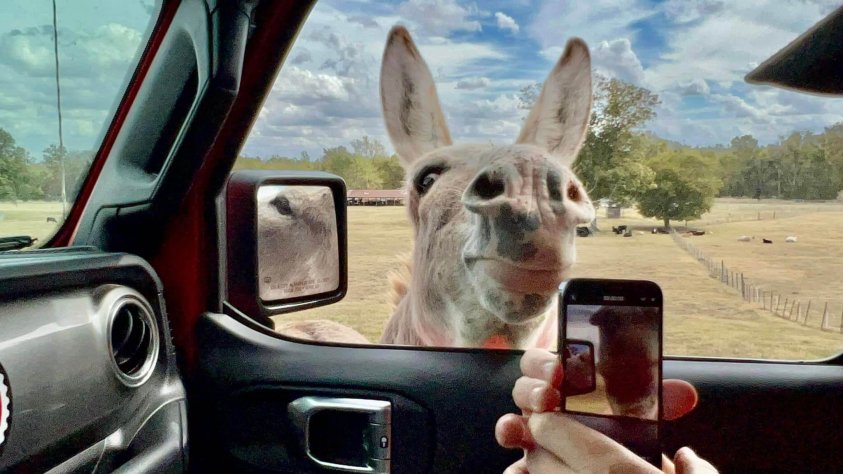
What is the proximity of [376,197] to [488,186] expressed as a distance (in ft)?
1.20

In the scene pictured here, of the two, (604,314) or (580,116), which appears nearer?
(604,314)

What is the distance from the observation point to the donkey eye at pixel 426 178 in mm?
1855

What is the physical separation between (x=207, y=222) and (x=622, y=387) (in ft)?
3.73

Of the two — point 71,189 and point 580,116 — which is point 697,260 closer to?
point 580,116

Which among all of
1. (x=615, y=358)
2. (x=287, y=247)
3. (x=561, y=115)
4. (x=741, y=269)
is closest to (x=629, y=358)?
(x=615, y=358)

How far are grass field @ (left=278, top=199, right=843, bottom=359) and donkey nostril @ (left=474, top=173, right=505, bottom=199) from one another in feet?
0.75

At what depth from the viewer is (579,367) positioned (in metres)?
1.20

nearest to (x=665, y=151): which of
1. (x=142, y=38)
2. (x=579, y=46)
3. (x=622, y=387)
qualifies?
(x=579, y=46)

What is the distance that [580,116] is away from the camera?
181 centimetres

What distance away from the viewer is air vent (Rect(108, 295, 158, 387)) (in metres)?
1.44

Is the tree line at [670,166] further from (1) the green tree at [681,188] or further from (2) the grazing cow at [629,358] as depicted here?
(2) the grazing cow at [629,358]

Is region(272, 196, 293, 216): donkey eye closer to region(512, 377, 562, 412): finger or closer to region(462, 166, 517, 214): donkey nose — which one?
region(462, 166, 517, 214): donkey nose

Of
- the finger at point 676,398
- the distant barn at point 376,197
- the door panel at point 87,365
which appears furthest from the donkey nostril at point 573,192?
the door panel at point 87,365

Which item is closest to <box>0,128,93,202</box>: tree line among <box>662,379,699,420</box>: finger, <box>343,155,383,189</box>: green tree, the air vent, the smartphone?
the air vent
